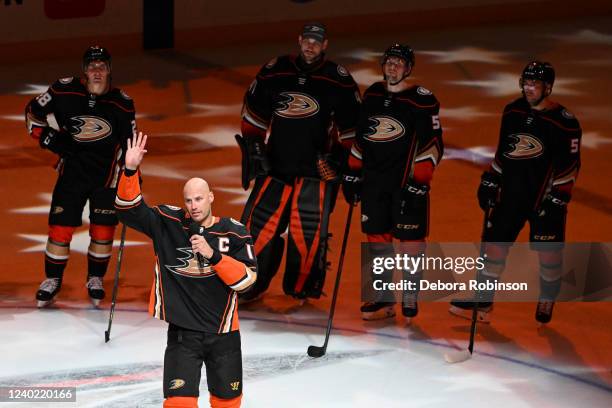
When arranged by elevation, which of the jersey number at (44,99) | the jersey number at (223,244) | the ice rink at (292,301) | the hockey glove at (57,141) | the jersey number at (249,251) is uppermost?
the jersey number at (223,244)

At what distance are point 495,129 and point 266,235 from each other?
14.6ft

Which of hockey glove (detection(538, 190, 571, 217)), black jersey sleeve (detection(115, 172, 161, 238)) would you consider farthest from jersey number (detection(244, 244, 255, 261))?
hockey glove (detection(538, 190, 571, 217))

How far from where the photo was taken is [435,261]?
30.3 feet

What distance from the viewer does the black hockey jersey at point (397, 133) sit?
820 centimetres

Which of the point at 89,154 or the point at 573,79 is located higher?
the point at 89,154

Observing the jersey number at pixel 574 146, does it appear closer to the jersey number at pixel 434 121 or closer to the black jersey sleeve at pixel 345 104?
the jersey number at pixel 434 121

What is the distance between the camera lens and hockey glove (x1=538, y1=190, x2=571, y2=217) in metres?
8.16

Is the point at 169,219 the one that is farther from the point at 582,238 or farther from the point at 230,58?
the point at 230,58

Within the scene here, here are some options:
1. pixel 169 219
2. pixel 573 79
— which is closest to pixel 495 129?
pixel 573 79

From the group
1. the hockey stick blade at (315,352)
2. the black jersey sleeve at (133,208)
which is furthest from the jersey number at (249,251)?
the hockey stick blade at (315,352)

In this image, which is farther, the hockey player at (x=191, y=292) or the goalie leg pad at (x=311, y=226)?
the goalie leg pad at (x=311, y=226)

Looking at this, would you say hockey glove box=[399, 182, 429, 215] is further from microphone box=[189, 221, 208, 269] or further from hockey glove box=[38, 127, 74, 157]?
microphone box=[189, 221, 208, 269]
